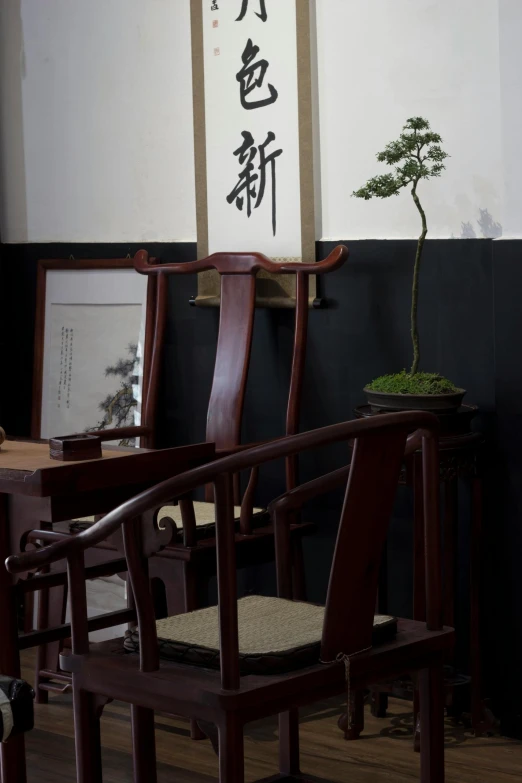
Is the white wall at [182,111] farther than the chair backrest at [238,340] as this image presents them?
No

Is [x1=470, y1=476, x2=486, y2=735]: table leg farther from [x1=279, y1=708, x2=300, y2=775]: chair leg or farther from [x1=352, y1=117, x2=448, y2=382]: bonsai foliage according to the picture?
[x1=279, y1=708, x2=300, y2=775]: chair leg

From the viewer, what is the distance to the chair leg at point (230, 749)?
1.81 m

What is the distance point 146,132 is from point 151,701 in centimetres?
241

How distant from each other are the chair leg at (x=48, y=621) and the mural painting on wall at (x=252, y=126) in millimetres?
1191

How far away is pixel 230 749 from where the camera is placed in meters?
1.81

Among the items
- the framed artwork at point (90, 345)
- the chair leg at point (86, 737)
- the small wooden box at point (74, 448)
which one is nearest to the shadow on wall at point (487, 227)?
the framed artwork at point (90, 345)

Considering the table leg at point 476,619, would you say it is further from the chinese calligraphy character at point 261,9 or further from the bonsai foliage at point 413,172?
the chinese calligraphy character at point 261,9

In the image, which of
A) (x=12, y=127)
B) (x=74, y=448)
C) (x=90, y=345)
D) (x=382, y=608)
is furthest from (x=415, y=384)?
(x=12, y=127)

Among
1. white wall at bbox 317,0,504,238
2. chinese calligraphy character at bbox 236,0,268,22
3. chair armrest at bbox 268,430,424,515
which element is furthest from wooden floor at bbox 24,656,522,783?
chinese calligraphy character at bbox 236,0,268,22

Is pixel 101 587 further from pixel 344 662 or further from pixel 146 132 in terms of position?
pixel 344 662

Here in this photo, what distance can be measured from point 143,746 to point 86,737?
0.38 ft

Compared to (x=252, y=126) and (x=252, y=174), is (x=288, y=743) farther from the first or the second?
(x=252, y=126)

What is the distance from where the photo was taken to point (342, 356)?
3.45 m

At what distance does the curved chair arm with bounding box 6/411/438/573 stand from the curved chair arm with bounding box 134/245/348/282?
1.31 meters
